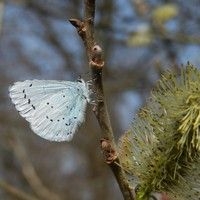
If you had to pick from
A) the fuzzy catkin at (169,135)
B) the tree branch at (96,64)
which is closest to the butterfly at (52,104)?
the fuzzy catkin at (169,135)

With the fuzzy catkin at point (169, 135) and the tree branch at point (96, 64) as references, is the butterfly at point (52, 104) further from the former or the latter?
the tree branch at point (96, 64)

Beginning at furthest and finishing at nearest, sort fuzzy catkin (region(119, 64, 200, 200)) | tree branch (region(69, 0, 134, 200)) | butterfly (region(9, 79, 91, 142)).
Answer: butterfly (region(9, 79, 91, 142))
fuzzy catkin (region(119, 64, 200, 200))
tree branch (region(69, 0, 134, 200))

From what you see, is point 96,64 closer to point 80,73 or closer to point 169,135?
point 169,135

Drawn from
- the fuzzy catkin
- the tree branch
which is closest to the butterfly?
the fuzzy catkin

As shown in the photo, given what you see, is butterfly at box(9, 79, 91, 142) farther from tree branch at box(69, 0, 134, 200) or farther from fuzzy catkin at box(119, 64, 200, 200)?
tree branch at box(69, 0, 134, 200)

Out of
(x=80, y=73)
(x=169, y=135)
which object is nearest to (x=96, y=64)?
(x=169, y=135)

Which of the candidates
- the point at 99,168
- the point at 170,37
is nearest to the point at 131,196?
the point at 170,37

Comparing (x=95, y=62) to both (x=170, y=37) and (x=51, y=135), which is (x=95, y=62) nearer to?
(x=51, y=135)

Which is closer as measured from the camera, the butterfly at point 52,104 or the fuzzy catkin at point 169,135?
the fuzzy catkin at point 169,135
